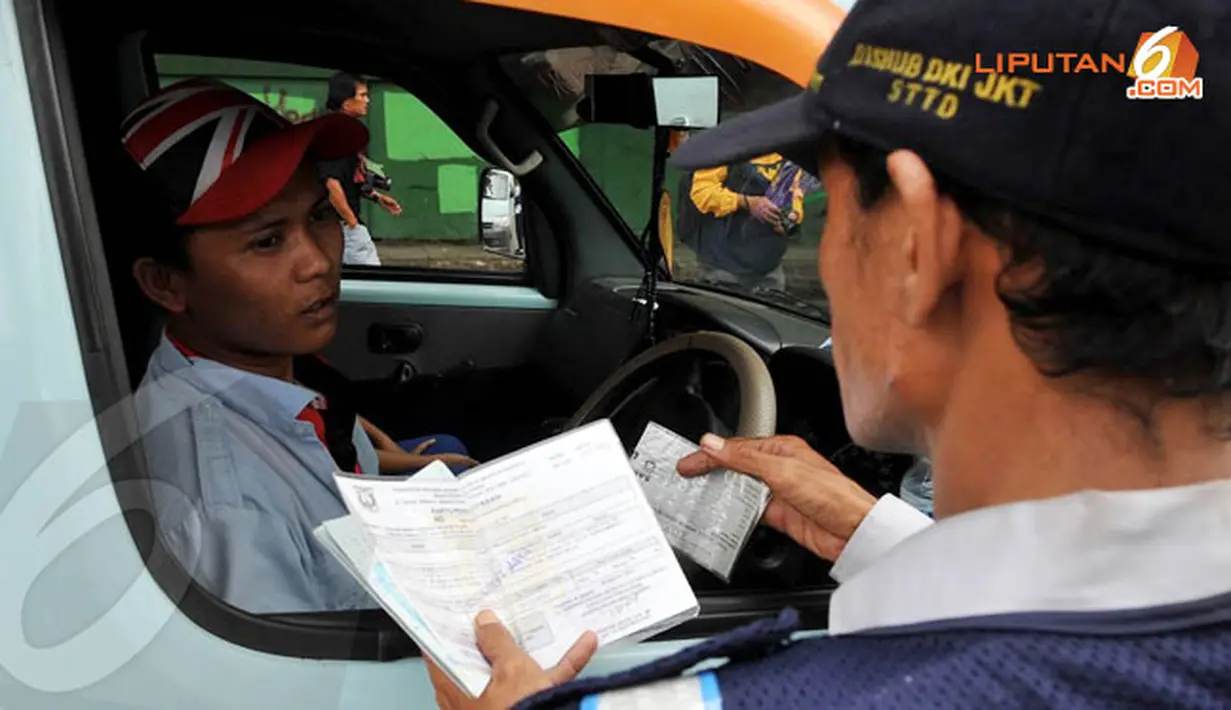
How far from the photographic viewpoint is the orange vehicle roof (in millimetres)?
986

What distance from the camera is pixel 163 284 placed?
61.1 inches

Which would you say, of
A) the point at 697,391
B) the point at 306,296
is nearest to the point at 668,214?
the point at 697,391

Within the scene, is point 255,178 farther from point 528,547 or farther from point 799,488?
point 799,488

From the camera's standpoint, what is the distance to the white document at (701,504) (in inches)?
52.8

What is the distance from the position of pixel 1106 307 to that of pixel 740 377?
109 cm

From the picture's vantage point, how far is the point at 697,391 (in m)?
1.85


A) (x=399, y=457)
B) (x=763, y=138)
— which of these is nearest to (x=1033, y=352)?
(x=763, y=138)

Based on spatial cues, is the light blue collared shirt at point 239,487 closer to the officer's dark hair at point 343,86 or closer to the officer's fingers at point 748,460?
the officer's fingers at point 748,460

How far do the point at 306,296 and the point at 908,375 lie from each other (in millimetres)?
1171

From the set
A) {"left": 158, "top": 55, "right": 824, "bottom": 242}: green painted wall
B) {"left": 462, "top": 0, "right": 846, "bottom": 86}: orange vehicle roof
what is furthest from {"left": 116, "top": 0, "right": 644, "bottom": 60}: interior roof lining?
{"left": 462, "top": 0, "right": 846, "bottom": 86}: orange vehicle roof

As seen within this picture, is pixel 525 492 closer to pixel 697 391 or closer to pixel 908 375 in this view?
pixel 908 375

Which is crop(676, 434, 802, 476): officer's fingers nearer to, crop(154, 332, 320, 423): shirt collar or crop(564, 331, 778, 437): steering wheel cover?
crop(564, 331, 778, 437): steering wheel cover

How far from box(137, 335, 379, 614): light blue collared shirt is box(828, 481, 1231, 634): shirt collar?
71cm

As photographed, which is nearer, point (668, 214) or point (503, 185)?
point (668, 214)
